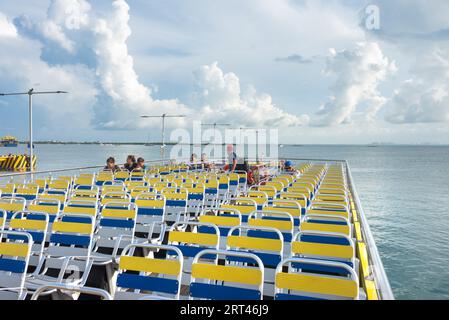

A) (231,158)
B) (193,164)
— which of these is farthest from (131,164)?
(193,164)

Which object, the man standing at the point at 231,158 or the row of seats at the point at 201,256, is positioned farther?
the man standing at the point at 231,158

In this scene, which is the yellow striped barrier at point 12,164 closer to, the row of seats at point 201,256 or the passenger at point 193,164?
the passenger at point 193,164

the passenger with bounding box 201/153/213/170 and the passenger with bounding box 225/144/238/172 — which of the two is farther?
the passenger with bounding box 201/153/213/170

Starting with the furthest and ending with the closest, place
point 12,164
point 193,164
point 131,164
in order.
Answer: point 12,164
point 193,164
point 131,164

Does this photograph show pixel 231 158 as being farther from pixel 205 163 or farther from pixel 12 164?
pixel 12 164

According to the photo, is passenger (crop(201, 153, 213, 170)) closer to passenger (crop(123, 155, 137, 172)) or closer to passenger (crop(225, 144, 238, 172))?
passenger (crop(225, 144, 238, 172))

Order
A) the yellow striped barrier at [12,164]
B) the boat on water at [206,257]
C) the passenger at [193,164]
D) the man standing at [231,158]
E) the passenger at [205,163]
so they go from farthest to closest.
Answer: the yellow striped barrier at [12,164] < the passenger at [205,163] < the passenger at [193,164] < the man standing at [231,158] < the boat on water at [206,257]

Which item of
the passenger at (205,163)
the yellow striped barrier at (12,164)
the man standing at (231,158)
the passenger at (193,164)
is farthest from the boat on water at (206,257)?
the yellow striped barrier at (12,164)

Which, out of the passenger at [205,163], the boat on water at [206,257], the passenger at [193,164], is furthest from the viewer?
the passenger at [205,163]

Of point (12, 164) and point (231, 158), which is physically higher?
point (231, 158)

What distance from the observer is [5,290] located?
3.45 meters

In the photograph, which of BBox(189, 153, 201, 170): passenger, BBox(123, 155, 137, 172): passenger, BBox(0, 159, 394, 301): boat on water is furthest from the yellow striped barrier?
BBox(0, 159, 394, 301): boat on water
